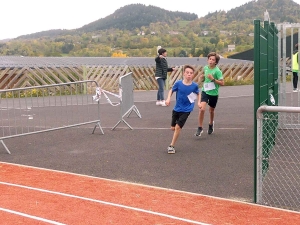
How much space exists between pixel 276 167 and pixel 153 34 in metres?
68.7

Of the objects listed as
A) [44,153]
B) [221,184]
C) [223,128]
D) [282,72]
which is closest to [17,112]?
[44,153]

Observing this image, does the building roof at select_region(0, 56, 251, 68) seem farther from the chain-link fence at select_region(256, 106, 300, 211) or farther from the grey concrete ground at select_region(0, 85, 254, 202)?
the chain-link fence at select_region(256, 106, 300, 211)

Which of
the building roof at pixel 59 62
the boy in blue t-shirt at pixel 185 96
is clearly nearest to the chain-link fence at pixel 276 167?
the boy in blue t-shirt at pixel 185 96

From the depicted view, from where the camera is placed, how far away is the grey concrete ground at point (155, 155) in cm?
848

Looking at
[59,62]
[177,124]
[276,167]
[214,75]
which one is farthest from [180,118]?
[59,62]

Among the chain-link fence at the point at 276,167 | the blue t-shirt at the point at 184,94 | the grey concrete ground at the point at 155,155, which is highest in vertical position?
the blue t-shirt at the point at 184,94

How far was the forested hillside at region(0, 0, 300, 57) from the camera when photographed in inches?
2308

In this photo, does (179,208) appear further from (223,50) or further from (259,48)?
(223,50)

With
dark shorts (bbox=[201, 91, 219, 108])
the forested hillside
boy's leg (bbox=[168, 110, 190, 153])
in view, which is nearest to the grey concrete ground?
boy's leg (bbox=[168, 110, 190, 153])

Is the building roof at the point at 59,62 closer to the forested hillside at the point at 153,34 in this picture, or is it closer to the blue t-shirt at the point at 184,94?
the forested hillside at the point at 153,34

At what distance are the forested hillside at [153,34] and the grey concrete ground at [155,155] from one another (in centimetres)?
3825

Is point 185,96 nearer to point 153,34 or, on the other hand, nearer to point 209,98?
point 209,98

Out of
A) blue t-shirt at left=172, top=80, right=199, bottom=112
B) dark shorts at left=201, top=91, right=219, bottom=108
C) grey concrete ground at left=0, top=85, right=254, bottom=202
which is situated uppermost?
blue t-shirt at left=172, top=80, right=199, bottom=112

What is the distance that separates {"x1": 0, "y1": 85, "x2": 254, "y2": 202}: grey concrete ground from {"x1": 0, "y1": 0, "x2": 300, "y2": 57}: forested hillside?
125 feet
